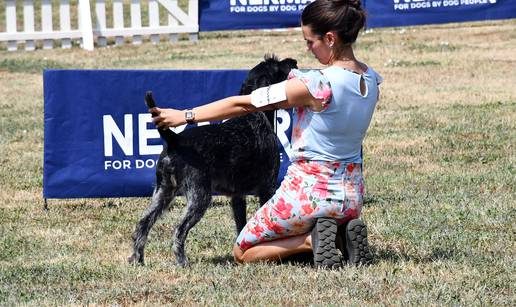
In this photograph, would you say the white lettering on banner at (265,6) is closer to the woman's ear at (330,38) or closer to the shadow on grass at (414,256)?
the shadow on grass at (414,256)

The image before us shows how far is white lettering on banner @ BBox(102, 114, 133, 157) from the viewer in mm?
7793

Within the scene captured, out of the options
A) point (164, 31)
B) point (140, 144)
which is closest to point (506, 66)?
point (164, 31)

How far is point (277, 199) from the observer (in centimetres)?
555

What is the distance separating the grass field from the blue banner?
2.96 m

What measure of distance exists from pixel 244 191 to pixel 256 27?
12.4m

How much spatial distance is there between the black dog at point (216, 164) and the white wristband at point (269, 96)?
577mm

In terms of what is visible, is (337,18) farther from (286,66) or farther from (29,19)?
(29,19)

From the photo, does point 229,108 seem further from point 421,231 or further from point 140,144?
point 140,144

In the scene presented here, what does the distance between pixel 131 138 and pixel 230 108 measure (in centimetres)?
267

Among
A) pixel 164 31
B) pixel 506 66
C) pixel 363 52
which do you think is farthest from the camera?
pixel 164 31

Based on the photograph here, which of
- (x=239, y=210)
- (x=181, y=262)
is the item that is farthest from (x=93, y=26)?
(x=181, y=262)

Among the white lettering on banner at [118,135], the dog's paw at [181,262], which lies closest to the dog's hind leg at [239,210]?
the dog's paw at [181,262]

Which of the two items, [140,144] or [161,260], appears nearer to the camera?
[161,260]

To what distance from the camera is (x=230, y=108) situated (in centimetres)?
529
